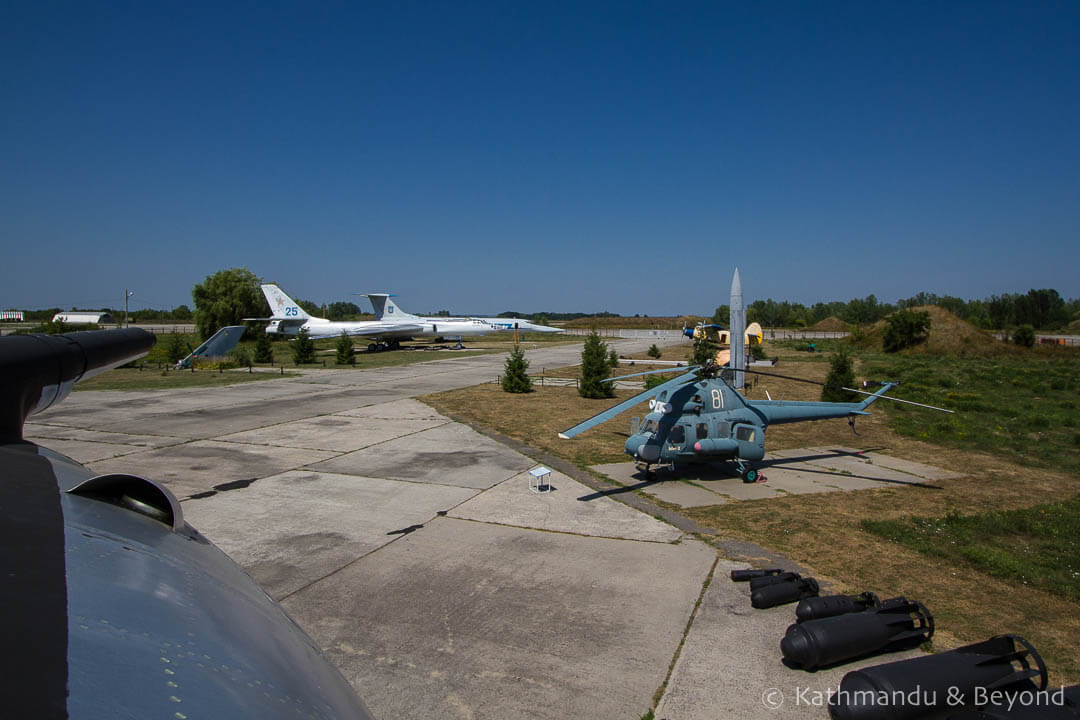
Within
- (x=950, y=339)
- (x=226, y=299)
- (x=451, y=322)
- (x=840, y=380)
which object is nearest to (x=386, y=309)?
(x=451, y=322)

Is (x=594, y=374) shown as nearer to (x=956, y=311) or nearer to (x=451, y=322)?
(x=451, y=322)

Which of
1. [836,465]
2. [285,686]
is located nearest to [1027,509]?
[836,465]


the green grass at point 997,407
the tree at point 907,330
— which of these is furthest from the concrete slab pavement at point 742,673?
the tree at point 907,330

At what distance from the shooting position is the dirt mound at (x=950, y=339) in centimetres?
4838

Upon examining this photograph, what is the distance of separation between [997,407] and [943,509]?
15.0 meters

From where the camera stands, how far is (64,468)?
181cm

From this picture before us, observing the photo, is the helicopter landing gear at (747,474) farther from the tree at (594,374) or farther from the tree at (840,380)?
the tree at (594,374)

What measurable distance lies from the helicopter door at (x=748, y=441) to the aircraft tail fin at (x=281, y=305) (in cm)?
3833

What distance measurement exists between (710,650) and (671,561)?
211cm

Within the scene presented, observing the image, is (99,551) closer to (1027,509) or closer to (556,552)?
(556,552)

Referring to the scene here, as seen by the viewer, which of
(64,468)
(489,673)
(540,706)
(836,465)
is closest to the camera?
(64,468)

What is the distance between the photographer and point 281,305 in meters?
43.5

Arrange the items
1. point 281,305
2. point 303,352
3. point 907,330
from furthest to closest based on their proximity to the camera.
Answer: point 907,330, point 281,305, point 303,352

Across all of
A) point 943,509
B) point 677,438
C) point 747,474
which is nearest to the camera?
point 943,509
